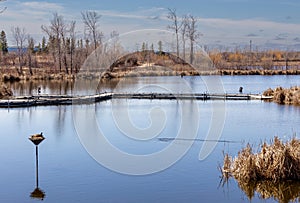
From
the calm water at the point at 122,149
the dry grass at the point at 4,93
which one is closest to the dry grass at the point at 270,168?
the calm water at the point at 122,149

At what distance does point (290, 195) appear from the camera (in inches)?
492

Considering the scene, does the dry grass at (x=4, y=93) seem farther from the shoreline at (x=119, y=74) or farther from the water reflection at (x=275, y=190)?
the water reflection at (x=275, y=190)

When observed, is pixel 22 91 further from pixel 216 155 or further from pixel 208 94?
pixel 216 155

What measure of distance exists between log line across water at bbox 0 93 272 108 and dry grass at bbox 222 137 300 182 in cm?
1936

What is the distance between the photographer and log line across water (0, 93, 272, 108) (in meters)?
30.7

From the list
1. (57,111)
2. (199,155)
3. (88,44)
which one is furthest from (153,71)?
(199,155)

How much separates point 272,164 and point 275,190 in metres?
0.89

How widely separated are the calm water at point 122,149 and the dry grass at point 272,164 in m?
0.82

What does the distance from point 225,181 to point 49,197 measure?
14.7ft

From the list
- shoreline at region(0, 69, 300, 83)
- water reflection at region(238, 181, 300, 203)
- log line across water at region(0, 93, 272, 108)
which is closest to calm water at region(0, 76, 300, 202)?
water reflection at region(238, 181, 300, 203)

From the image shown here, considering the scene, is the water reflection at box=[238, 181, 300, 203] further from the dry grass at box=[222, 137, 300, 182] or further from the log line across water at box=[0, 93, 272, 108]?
the log line across water at box=[0, 93, 272, 108]

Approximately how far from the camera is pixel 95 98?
1325 inches

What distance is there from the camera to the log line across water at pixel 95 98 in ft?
101

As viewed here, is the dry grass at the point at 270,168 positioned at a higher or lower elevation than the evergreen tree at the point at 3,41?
lower
